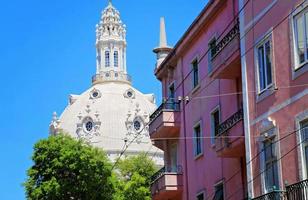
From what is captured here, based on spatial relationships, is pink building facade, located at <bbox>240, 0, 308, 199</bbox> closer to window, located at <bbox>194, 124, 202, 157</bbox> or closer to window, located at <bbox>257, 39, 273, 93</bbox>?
window, located at <bbox>257, 39, 273, 93</bbox>

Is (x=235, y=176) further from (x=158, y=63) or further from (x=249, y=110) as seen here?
(x=158, y=63)

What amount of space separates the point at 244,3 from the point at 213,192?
24.3 feet

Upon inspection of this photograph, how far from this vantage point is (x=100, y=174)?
1769 inches

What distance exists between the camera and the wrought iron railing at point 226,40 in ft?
85.3

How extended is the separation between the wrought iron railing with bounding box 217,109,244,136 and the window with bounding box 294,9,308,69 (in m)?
3.89

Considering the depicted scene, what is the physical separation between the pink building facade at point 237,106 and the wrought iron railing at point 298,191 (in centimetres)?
3

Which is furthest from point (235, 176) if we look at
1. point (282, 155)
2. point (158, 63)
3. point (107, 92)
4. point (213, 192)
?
point (107, 92)

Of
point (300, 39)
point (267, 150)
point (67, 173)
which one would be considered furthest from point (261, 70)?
point (67, 173)

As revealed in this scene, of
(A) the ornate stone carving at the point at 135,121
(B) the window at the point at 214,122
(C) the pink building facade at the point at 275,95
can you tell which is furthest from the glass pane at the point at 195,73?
(A) the ornate stone carving at the point at 135,121

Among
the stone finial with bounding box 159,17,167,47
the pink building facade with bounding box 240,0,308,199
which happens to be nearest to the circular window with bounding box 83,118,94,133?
the stone finial with bounding box 159,17,167,47

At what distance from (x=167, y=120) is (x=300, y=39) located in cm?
1306

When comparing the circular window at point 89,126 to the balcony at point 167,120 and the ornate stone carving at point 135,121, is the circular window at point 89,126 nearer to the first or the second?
the ornate stone carving at point 135,121

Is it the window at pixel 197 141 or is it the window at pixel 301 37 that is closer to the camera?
the window at pixel 301 37

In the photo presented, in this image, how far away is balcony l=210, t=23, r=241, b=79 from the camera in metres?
26.0
